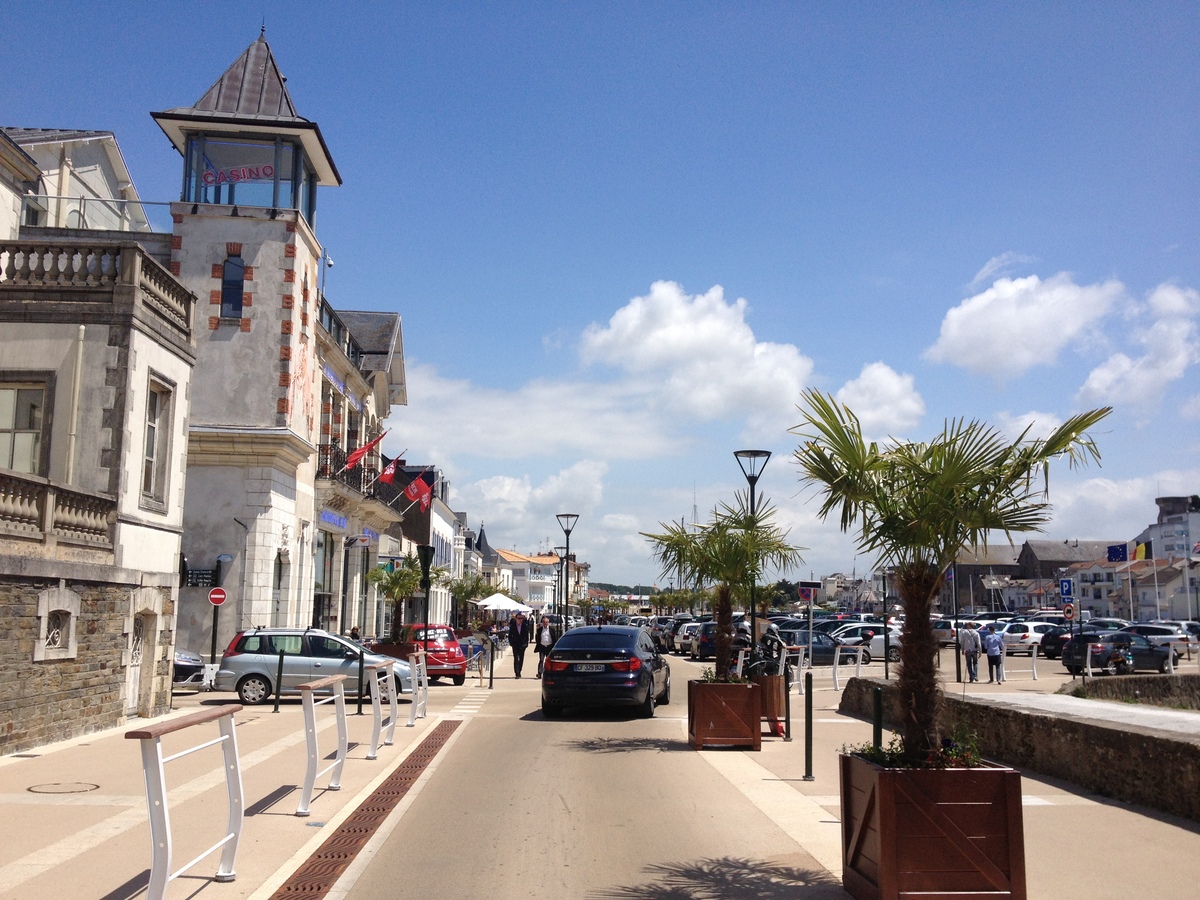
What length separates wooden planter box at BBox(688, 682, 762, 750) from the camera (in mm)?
13664

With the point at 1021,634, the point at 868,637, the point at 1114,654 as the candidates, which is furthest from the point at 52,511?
the point at 1021,634

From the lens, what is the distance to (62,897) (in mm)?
6367

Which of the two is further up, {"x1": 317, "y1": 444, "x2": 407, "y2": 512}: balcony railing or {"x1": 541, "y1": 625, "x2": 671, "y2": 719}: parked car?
{"x1": 317, "y1": 444, "x2": 407, "y2": 512}: balcony railing

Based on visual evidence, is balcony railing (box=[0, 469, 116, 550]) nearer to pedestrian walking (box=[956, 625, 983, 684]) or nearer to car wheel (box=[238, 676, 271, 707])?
car wheel (box=[238, 676, 271, 707])

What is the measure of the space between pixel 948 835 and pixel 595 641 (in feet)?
40.1

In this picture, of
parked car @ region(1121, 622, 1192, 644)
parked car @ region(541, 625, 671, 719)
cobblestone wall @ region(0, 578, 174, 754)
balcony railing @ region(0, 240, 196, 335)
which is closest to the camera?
cobblestone wall @ region(0, 578, 174, 754)

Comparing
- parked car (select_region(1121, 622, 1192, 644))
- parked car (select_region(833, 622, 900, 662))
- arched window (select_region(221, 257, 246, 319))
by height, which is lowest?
parked car (select_region(833, 622, 900, 662))

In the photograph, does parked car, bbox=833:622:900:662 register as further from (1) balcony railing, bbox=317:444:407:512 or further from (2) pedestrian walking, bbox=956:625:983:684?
(1) balcony railing, bbox=317:444:407:512

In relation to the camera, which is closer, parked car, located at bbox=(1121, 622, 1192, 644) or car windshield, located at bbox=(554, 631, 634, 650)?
car windshield, located at bbox=(554, 631, 634, 650)

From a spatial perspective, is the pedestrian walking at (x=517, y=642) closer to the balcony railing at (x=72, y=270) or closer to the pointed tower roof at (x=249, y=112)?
the pointed tower roof at (x=249, y=112)

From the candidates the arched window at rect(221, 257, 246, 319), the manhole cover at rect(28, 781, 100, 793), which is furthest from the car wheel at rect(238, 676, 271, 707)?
the arched window at rect(221, 257, 246, 319)

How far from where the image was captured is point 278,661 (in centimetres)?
2067

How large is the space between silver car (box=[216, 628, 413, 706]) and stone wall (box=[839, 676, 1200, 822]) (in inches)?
462

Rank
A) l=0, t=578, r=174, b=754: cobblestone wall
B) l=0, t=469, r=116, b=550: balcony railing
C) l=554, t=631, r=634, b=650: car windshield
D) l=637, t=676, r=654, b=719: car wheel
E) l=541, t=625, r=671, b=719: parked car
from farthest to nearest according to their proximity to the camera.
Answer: l=637, t=676, r=654, b=719: car wheel < l=554, t=631, r=634, b=650: car windshield < l=541, t=625, r=671, b=719: parked car < l=0, t=469, r=116, b=550: balcony railing < l=0, t=578, r=174, b=754: cobblestone wall
